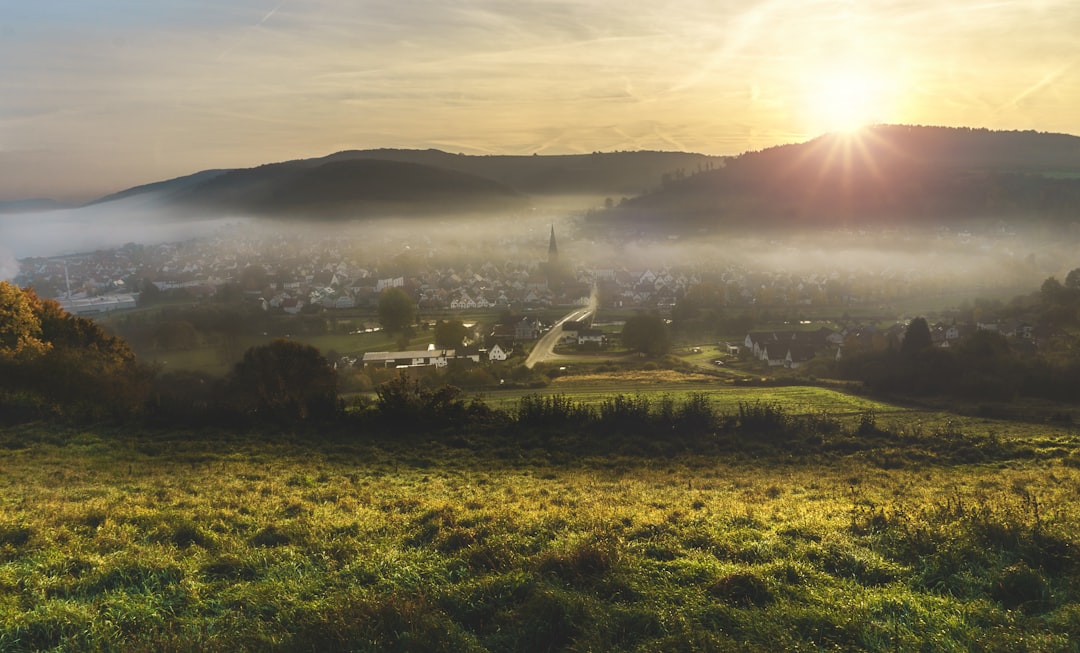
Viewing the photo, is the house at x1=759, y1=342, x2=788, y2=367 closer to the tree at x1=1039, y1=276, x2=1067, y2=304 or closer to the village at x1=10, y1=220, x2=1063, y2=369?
the village at x1=10, y1=220, x2=1063, y2=369

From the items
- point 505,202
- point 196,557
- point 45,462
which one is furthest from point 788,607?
point 505,202

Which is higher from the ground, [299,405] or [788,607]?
[788,607]

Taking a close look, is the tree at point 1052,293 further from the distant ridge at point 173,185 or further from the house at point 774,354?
the distant ridge at point 173,185

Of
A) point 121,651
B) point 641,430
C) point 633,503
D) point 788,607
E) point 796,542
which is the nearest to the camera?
point 121,651

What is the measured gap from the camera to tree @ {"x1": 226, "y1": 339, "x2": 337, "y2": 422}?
18.8 meters

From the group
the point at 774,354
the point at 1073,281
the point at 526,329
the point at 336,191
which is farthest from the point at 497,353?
the point at 336,191

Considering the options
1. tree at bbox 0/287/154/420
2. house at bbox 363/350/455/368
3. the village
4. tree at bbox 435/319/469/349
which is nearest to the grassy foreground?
tree at bbox 0/287/154/420

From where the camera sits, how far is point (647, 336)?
41.6 metres

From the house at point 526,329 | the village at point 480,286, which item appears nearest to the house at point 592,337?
the village at point 480,286

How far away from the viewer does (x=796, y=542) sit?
6.62m

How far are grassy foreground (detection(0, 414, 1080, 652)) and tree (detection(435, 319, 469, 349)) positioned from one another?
25838mm

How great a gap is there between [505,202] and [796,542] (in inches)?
3528

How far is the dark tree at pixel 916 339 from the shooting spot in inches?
1380

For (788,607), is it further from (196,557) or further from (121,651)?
(196,557)
